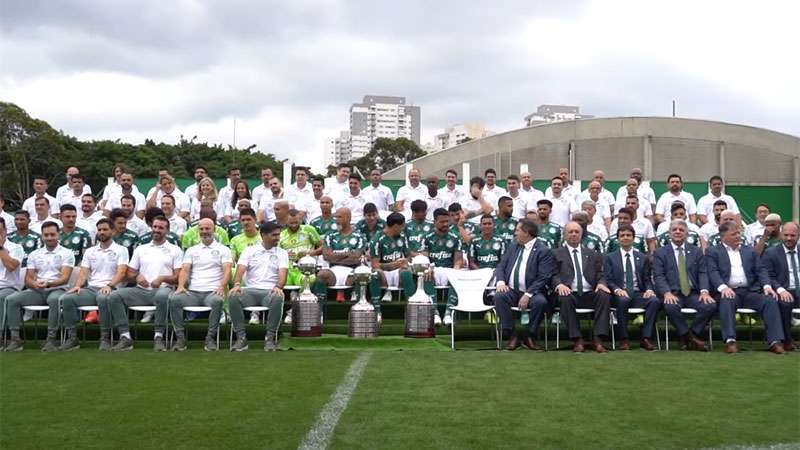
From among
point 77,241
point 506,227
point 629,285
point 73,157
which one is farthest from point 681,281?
point 73,157

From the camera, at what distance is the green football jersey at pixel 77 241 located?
434 inches

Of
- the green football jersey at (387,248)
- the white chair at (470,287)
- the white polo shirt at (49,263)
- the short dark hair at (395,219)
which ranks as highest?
the short dark hair at (395,219)

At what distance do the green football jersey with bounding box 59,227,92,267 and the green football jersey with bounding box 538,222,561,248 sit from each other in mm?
6475

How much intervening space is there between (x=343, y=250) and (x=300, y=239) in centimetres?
64

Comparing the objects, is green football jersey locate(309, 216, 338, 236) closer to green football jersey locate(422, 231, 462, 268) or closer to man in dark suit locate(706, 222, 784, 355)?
green football jersey locate(422, 231, 462, 268)

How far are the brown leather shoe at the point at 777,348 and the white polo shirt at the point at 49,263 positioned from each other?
28.1 ft

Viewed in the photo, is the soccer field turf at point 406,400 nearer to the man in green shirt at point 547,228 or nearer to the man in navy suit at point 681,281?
the man in navy suit at point 681,281

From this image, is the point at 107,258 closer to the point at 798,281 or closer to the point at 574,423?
the point at 574,423

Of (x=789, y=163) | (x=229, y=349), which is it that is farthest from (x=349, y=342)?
(x=789, y=163)

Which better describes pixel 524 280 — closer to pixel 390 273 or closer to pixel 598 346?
pixel 598 346

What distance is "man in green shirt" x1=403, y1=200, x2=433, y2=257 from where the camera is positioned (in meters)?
11.6

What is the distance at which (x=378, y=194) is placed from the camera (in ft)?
46.9

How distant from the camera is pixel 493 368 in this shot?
26.2 ft

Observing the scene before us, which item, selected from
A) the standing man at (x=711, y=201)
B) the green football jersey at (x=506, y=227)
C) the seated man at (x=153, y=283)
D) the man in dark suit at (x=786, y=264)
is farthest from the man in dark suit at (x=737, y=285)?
the seated man at (x=153, y=283)
